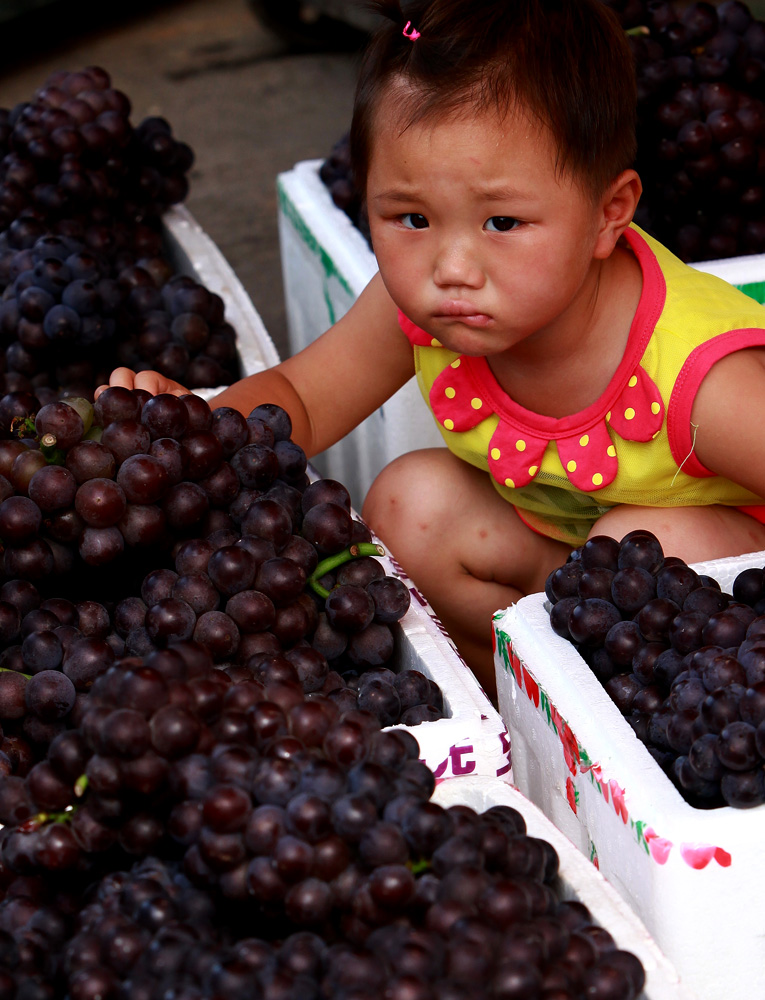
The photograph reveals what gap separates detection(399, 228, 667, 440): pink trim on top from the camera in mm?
1324

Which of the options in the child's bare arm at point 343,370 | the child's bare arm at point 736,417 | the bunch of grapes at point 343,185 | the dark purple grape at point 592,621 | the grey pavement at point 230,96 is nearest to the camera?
the dark purple grape at point 592,621

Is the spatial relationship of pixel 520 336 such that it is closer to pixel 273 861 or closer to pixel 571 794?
pixel 571 794

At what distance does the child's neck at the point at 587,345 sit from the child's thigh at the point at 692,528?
0.15 meters

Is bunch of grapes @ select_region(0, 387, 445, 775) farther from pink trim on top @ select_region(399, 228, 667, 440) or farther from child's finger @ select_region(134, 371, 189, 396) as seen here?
pink trim on top @ select_region(399, 228, 667, 440)

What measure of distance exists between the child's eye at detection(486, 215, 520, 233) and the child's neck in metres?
0.22

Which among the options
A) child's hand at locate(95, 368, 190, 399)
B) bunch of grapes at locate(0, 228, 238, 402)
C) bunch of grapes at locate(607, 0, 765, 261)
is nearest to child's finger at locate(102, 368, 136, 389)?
child's hand at locate(95, 368, 190, 399)

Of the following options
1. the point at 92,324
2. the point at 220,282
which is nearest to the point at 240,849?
the point at 92,324

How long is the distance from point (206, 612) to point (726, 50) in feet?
4.69

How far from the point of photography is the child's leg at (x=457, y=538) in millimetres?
1600

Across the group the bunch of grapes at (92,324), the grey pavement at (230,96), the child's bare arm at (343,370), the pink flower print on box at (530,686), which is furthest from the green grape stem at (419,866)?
the grey pavement at (230,96)

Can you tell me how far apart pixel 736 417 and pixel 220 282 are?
1.00 m

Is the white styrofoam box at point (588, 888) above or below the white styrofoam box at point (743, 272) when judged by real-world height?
above

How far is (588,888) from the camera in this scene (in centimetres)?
79

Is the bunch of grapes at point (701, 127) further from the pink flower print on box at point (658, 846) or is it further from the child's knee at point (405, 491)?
the pink flower print on box at point (658, 846)
